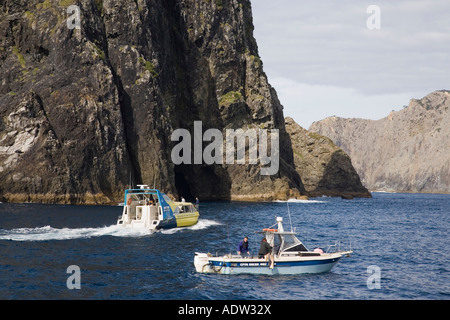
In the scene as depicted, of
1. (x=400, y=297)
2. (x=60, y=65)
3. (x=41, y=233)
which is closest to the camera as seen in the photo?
(x=400, y=297)

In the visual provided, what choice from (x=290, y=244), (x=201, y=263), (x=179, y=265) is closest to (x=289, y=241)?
(x=290, y=244)

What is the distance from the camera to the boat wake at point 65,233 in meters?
40.8

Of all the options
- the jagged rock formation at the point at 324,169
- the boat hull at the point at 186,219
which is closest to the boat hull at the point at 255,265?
the boat hull at the point at 186,219

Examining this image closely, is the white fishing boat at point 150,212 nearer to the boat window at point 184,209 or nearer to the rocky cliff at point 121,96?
the boat window at point 184,209

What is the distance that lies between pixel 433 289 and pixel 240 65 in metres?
100

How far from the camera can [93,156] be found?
89.8 metres

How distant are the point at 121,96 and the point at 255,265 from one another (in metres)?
76.3

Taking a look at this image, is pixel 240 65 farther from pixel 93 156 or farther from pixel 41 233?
pixel 41 233

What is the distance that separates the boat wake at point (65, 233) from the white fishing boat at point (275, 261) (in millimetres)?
16945

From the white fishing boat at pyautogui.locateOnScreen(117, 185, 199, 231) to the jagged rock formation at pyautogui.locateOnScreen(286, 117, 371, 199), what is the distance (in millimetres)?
128534

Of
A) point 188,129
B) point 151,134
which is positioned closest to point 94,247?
point 151,134

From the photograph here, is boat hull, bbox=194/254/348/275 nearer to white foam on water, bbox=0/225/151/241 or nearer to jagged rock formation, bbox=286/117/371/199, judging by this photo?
white foam on water, bbox=0/225/151/241

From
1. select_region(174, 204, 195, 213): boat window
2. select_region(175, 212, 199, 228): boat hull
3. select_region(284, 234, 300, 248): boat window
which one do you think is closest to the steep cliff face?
select_region(174, 204, 195, 213): boat window
